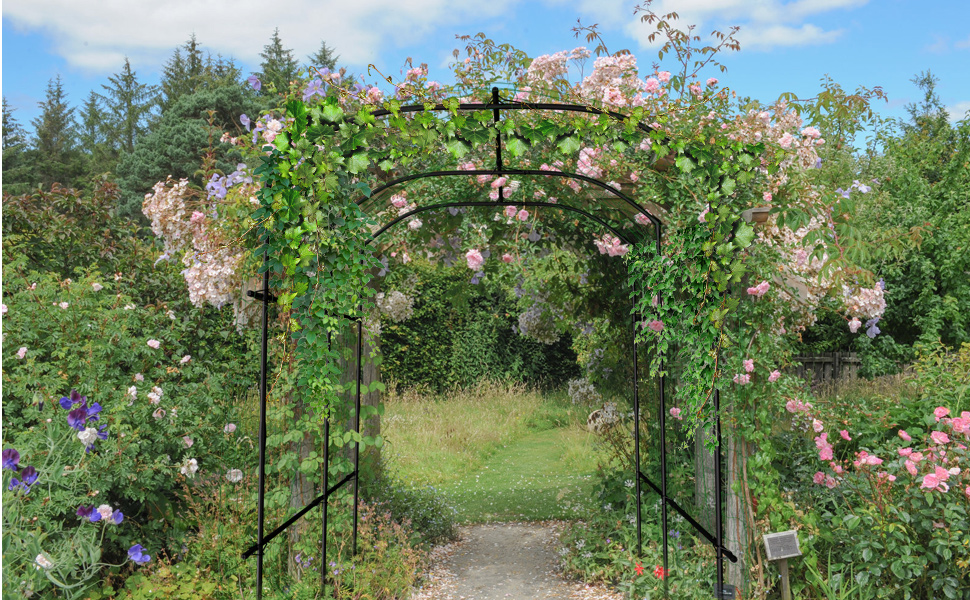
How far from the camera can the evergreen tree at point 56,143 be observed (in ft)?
60.7

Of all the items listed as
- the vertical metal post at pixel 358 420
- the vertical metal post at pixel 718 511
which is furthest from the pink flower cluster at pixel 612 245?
the vertical metal post at pixel 358 420

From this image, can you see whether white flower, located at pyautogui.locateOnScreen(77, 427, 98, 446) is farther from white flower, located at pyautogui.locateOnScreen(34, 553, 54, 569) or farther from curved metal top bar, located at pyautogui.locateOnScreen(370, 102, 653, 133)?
curved metal top bar, located at pyautogui.locateOnScreen(370, 102, 653, 133)

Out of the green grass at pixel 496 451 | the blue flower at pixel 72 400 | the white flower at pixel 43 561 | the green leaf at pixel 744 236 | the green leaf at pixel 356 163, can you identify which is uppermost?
the green leaf at pixel 356 163

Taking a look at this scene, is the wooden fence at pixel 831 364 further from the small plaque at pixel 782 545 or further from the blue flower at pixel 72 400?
the blue flower at pixel 72 400

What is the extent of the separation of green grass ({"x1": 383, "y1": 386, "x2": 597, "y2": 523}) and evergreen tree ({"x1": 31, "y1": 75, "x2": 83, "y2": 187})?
1515 centimetres

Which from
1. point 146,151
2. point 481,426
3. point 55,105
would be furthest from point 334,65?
point 481,426

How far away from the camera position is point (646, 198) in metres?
3.42

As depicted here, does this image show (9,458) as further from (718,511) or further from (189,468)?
(718,511)

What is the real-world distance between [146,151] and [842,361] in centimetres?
1484

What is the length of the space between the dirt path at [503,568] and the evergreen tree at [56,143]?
58.7ft

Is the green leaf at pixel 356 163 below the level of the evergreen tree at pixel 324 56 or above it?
below

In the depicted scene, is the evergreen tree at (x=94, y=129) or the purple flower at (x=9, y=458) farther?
the evergreen tree at (x=94, y=129)

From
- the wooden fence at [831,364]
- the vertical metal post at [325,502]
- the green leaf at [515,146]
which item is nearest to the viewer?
the green leaf at [515,146]

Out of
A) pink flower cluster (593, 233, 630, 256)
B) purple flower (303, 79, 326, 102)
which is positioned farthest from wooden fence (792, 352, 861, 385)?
purple flower (303, 79, 326, 102)
